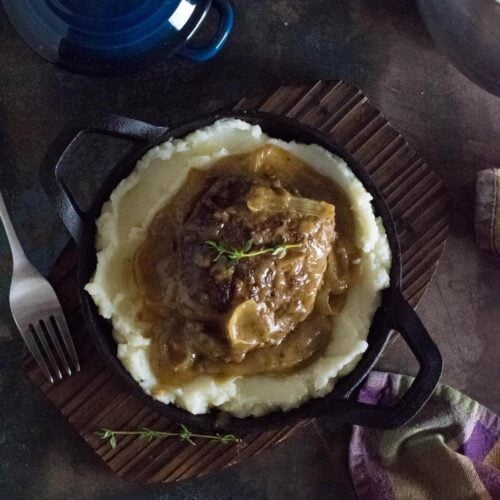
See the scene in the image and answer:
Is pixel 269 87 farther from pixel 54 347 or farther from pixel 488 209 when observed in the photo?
pixel 54 347

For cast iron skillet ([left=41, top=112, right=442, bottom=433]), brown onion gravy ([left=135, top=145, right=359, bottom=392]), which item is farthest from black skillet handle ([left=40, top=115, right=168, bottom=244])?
brown onion gravy ([left=135, top=145, right=359, bottom=392])

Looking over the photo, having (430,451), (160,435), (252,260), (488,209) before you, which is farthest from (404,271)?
(160,435)

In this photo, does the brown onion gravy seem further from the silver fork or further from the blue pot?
the blue pot

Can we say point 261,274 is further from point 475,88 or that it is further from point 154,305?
point 475,88

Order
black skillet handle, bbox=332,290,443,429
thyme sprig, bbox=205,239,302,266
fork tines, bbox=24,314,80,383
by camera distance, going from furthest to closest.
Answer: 1. fork tines, bbox=24,314,80,383
2. black skillet handle, bbox=332,290,443,429
3. thyme sprig, bbox=205,239,302,266

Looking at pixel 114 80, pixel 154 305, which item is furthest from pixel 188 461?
pixel 114 80

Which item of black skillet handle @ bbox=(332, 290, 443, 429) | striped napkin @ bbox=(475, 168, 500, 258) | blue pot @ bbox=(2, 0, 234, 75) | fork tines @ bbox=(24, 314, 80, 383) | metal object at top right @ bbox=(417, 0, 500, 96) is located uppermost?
metal object at top right @ bbox=(417, 0, 500, 96)
